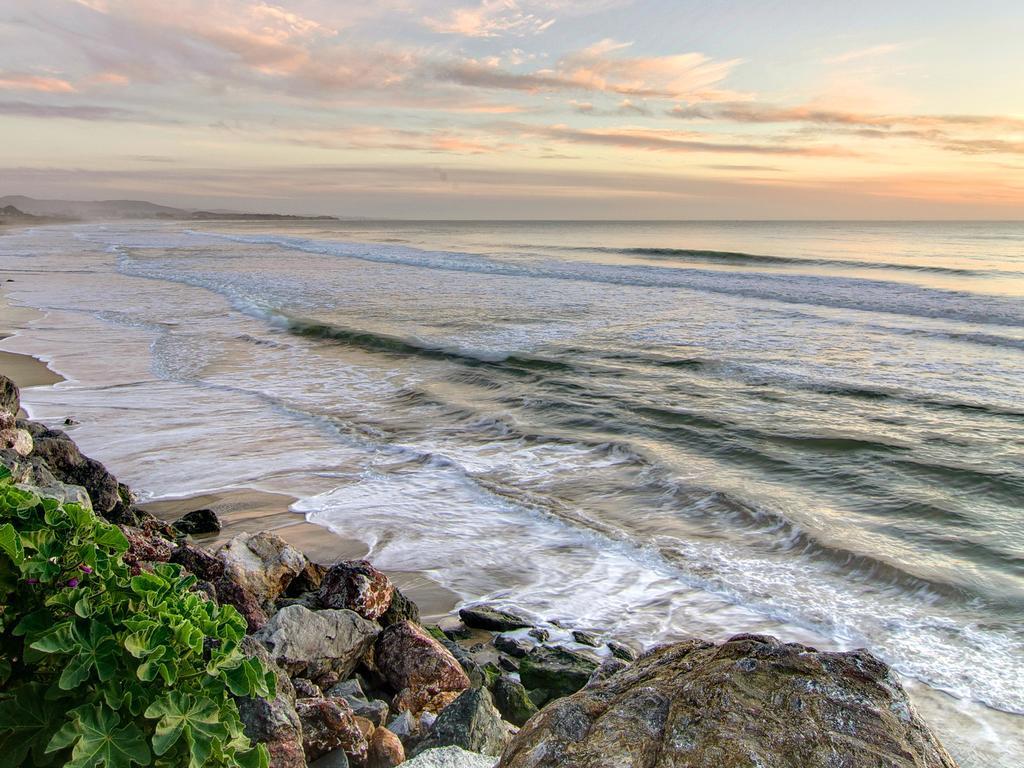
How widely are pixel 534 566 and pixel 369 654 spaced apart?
2.55m

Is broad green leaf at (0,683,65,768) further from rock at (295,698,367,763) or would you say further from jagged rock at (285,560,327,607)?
jagged rock at (285,560,327,607)

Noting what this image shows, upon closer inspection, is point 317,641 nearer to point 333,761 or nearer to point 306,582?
point 333,761

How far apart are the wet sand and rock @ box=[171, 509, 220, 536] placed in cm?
10

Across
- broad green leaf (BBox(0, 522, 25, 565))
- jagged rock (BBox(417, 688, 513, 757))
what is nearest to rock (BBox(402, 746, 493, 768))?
jagged rock (BBox(417, 688, 513, 757))

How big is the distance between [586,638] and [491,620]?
74 cm

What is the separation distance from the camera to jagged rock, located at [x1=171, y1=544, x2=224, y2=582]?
516 centimetres

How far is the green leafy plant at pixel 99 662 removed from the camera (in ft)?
6.80

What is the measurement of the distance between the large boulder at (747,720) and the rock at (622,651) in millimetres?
3275

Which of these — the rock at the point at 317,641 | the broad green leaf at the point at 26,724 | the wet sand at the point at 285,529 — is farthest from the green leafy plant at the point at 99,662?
the wet sand at the point at 285,529

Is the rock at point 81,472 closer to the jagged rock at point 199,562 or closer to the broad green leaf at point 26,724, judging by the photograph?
the jagged rock at point 199,562

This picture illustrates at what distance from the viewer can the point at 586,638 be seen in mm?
5887

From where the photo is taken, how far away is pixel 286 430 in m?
11.5

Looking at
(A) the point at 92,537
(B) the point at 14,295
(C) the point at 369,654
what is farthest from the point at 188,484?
(B) the point at 14,295

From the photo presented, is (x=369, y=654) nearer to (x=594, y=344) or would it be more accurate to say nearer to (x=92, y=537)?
(x=92, y=537)
